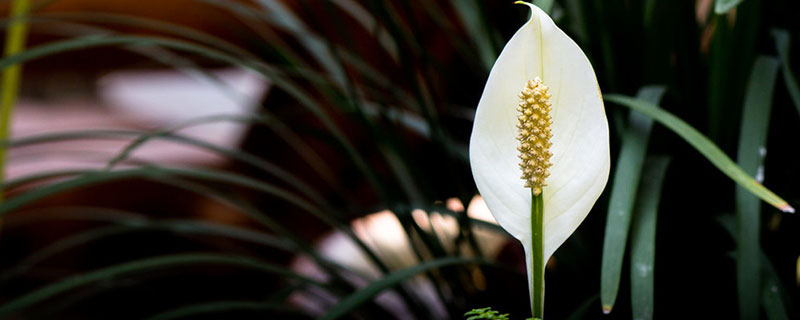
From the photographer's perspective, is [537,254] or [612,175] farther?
[612,175]

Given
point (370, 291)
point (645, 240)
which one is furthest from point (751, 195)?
point (370, 291)

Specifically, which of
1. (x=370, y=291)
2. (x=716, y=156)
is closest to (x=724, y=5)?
(x=716, y=156)

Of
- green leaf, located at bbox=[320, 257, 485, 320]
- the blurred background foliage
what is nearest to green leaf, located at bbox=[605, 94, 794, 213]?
the blurred background foliage

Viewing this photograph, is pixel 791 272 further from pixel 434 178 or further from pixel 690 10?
pixel 434 178

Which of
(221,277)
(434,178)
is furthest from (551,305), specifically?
(221,277)

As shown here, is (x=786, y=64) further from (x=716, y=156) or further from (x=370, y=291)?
(x=370, y=291)
